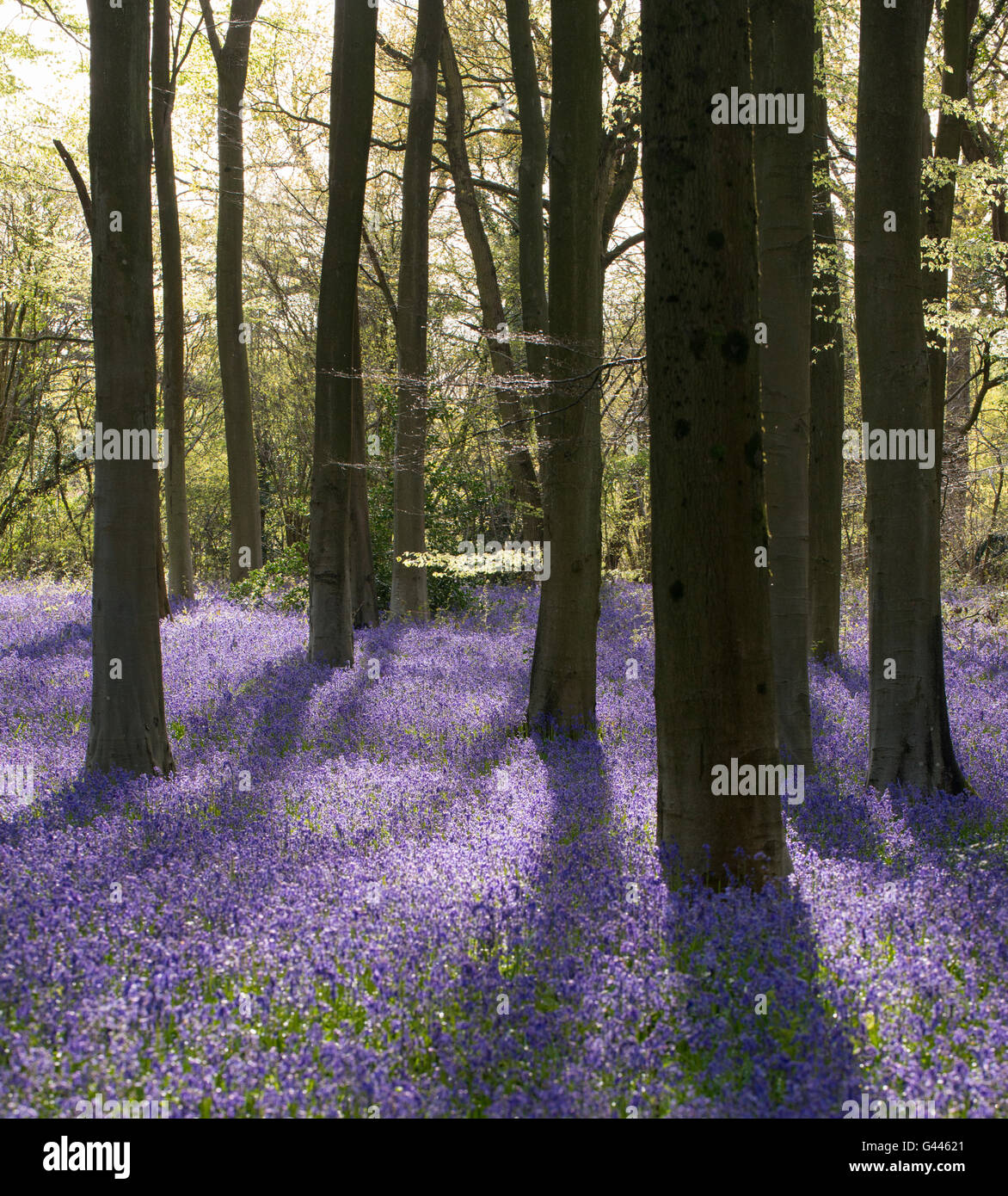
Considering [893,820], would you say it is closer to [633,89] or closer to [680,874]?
[680,874]

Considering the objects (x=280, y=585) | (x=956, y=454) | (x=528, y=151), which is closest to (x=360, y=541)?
(x=280, y=585)

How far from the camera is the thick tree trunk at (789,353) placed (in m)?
7.40

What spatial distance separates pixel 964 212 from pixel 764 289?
53.1 ft

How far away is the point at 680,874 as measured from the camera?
4.83 meters

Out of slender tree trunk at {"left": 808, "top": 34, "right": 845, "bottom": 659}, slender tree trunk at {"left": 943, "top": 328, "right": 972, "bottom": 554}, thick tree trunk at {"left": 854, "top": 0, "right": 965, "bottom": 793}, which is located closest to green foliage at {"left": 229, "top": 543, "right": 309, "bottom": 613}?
slender tree trunk at {"left": 808, "top": 34, "right": 845, "bottom": 659}

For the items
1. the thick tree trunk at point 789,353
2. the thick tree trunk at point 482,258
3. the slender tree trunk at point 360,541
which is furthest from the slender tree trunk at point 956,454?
the thick tree trunk at point 789,353

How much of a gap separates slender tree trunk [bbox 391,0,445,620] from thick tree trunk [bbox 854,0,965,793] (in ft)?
28.4

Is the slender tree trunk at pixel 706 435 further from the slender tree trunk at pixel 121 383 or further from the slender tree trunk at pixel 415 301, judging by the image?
the slender tree trunk at pixel 415 301

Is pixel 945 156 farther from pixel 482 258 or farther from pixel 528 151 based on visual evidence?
pixel 482 258

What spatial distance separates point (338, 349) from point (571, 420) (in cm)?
407

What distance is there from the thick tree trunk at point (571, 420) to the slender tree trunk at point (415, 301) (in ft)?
20.2

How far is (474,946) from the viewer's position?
13.5 feet
